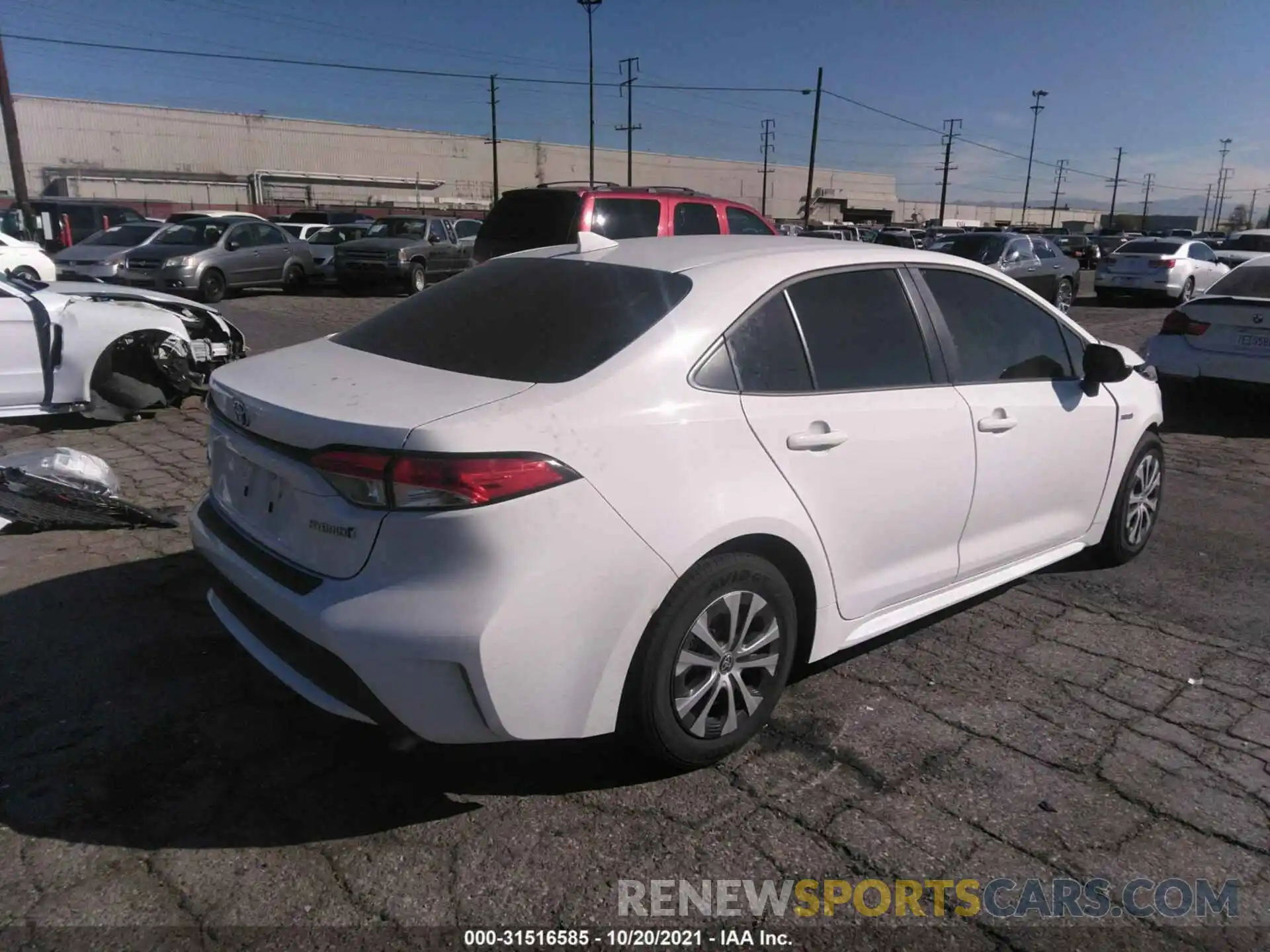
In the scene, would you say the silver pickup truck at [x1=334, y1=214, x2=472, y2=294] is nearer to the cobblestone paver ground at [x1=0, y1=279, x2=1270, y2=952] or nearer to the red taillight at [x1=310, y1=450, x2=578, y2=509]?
the cobblestone paver ground at [x1=0, y1=279, x2=1270, y2=952]

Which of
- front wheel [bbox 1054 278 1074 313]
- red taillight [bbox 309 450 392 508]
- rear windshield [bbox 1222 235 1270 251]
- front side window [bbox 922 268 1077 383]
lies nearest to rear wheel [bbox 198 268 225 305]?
front wheel [bbox 1054 278 1074 313]

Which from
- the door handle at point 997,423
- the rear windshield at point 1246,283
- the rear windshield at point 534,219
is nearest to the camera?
the door handle at point 997,423

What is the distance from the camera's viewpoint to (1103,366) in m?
4.15

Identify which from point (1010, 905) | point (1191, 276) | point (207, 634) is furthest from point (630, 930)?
point (1191, 276)

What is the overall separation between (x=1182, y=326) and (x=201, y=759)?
8.82 m

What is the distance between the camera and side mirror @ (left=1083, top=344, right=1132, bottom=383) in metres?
4.14

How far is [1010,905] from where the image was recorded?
7.97ft

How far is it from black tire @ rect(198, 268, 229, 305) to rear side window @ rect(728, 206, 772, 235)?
33.2 ft

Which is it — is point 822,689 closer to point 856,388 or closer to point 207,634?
point 856,388

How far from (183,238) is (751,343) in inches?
658

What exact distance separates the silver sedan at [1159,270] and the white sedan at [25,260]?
794 inches

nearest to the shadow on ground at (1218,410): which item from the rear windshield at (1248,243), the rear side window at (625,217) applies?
the rear side window at (625,217)

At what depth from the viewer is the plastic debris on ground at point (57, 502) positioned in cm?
489

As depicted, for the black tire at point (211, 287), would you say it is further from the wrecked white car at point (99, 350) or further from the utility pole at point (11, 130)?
the utility pole at point (11, 130)
